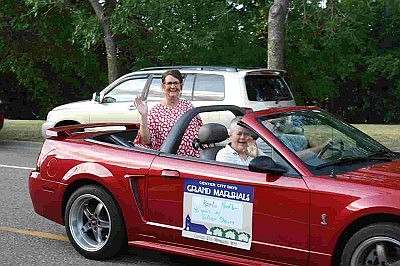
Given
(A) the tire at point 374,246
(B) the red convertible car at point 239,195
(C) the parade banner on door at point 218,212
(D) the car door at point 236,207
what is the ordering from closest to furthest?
(A) the tire at point 374,246, (B) the red convertible car at point 239,195, (D) the car door at point 236,207, (C) the parade banner on door at point 218,212

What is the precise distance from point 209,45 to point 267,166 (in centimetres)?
1485

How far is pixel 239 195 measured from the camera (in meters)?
4.93

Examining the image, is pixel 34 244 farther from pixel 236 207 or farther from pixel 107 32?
pixel 107 32

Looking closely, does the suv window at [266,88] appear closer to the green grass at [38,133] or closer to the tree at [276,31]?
the green grass at [38,133]

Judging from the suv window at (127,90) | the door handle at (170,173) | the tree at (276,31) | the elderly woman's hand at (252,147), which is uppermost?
the tree at (276,31)

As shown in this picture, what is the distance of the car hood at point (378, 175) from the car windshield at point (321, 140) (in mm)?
177

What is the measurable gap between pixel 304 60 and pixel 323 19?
6.10 meters

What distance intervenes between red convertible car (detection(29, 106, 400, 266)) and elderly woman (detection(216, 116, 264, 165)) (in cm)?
13

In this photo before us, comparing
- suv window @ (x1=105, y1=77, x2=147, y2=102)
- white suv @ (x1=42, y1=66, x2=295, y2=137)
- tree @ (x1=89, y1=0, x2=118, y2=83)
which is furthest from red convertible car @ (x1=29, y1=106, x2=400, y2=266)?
tree @ (x1=89, y1=0, x2=118, y2=83)

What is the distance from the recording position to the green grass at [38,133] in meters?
14.1

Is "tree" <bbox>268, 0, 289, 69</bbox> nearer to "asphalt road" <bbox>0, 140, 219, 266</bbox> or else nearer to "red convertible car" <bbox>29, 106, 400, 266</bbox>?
"asphalt road" <bbox>0, 140, 219, 266</bbox>

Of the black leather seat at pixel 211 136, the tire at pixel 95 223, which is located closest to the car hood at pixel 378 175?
the black leather seat at pixel 211 136

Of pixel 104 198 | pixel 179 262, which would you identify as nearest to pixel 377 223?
pixel 179 262

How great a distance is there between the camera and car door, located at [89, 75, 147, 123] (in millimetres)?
12461
